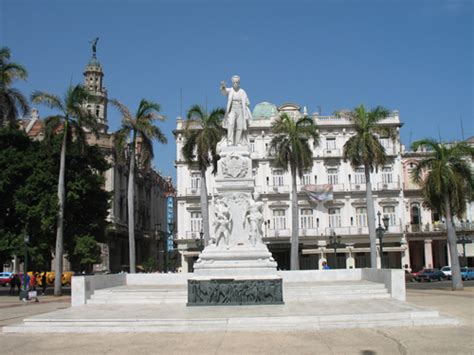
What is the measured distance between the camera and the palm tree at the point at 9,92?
30.9 meters

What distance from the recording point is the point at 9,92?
31172 millimetres

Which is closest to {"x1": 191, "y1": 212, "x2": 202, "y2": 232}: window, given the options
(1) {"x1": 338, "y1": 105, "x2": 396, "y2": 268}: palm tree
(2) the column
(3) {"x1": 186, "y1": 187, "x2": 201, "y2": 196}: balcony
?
(3) {"x1": 186, "y1": 187, "x2": 201, "y2": 196}: balcony

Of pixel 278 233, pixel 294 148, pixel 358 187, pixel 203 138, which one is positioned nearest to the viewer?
pixel 203 138

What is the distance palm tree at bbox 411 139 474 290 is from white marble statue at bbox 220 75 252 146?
13.6 m

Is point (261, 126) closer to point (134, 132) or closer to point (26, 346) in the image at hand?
point (134, 132)

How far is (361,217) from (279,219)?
8374 millimetres

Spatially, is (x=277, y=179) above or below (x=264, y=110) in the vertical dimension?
below

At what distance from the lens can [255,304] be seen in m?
15.1

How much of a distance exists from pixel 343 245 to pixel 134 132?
26952mm

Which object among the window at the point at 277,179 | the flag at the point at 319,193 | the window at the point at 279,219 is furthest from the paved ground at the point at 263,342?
the window at the point at 277,179

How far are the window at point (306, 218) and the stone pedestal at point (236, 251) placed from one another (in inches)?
1368

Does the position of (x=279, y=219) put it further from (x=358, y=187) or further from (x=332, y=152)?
(x=332, y=152)

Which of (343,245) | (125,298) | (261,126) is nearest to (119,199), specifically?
(261,126)

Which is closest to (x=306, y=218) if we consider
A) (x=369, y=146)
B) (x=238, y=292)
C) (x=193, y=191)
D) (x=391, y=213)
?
(x=391, y=213)
